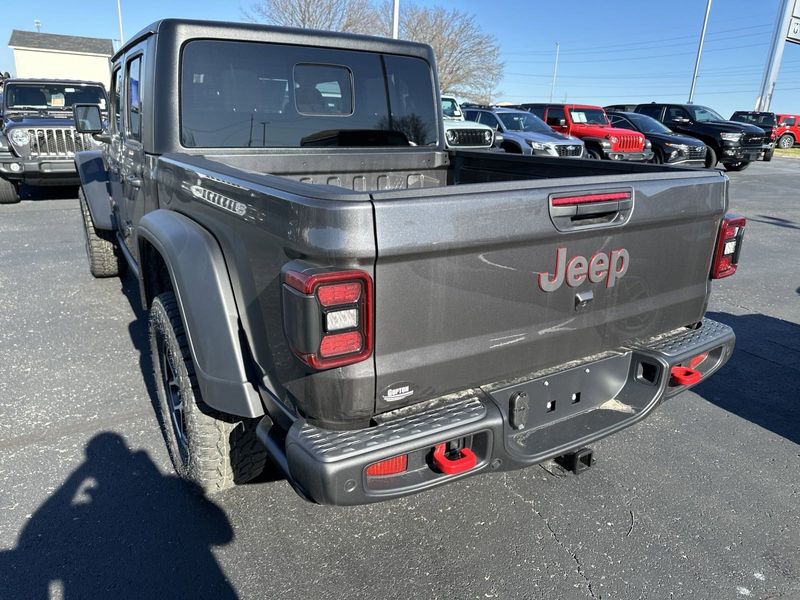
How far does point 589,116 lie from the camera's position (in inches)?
604

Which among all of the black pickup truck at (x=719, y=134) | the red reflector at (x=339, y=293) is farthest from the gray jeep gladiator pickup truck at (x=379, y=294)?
the black pickup truck at (x=719, y=134)

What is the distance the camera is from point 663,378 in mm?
2369

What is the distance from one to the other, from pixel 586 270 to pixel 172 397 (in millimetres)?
2061

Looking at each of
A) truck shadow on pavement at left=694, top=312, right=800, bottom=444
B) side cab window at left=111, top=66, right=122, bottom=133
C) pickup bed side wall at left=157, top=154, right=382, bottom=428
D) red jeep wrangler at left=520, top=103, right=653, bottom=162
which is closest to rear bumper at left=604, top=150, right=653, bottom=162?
red jeep wrangler at left=520, top=103, right=653, bottom=162

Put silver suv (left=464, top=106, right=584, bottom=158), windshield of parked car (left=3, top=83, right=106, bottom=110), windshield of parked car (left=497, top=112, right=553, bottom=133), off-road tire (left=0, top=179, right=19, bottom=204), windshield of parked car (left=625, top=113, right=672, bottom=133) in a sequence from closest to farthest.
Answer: off-road tire (left=0, top=179, right=19, bottom=204), windshield of parked car (left=3, top=83, right=106, bottom=110), silver suv (left=464, top=106, right=584, bottom=158), windshield of parked car (left=497, top=112, right=553, bottom=133), windshield of parked car (left=625, top=113, right=672, bottom=133)

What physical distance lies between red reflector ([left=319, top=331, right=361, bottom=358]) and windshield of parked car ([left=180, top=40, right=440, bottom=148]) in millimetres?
1747

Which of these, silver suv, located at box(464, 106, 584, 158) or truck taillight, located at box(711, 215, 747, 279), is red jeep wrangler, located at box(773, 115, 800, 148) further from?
truck taillight, located at box(711, 215, 747, 279)

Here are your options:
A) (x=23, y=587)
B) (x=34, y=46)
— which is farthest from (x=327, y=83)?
(x=34, y=46)

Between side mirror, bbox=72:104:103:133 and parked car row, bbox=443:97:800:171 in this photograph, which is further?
parked car row, bbox=443:97:800:171

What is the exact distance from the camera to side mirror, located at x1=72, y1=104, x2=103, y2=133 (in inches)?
170

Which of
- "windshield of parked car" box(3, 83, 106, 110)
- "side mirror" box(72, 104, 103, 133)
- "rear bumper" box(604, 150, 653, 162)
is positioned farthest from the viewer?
"rear bumper" box(604, 150, 653, 162)

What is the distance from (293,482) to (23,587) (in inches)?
46.9

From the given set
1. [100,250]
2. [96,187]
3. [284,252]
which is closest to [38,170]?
[100,250]

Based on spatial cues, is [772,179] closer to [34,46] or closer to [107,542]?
[107,542]
